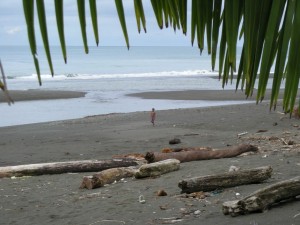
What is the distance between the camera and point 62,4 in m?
0.81

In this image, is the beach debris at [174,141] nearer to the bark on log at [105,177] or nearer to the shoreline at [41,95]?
the bark on log at [105,177]

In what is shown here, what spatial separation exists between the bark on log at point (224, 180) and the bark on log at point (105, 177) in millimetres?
1616

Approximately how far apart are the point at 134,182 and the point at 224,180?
173cm

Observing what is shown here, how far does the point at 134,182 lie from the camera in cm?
739

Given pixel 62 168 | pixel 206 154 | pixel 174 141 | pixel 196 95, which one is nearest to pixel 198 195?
pixel 206 154

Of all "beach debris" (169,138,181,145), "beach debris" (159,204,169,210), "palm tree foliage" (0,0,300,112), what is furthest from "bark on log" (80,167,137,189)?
"palm tree foliage" (0,0,300,112)

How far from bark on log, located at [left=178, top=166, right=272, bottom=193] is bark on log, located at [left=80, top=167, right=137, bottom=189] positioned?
1616 mm

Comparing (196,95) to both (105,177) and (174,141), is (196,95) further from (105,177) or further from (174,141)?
(105,177)

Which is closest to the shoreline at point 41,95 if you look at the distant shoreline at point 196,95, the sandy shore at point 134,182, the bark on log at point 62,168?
the distant shoreline at point 196,95

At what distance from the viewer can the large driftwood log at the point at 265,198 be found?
4660 millimetres

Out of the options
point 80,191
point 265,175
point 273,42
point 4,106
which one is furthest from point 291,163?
point 4,106

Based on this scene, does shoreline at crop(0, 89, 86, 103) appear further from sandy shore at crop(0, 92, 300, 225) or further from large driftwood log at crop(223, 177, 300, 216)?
large driftwood log at crop(223, 177, 300, 216)

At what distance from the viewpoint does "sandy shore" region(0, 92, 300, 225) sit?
543 cm

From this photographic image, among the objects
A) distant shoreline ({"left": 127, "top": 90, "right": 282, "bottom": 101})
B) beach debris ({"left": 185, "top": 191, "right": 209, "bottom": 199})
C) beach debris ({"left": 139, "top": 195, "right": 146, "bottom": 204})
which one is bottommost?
distant shoreline ({"left": 127, "top": 90, "right": 282, "bottom": 101})
